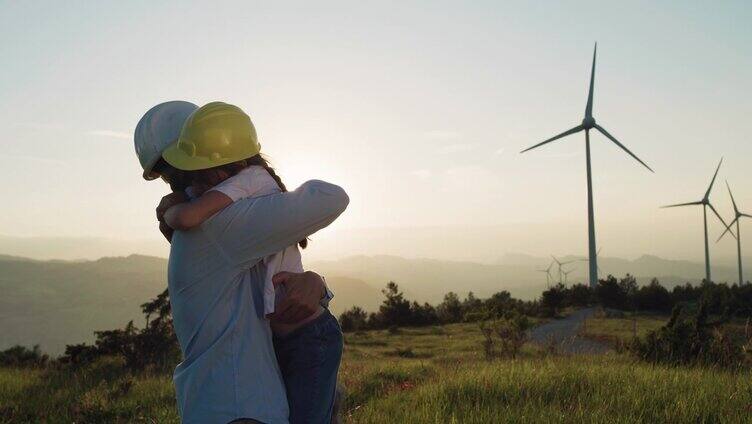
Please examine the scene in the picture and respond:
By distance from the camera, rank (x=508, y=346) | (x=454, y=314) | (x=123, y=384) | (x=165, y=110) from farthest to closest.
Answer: (x=454, y=314)
(x=508, y=346)
(x=123, y=384)
(x=165, y=110)

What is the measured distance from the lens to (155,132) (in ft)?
10.1

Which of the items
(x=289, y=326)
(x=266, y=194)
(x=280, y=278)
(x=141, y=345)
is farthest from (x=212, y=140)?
(x=141, y=345)

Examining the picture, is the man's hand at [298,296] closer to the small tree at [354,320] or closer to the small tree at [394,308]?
the small tree at [354,320]

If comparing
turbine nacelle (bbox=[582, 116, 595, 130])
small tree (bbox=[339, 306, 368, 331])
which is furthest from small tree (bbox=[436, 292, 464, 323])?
turbine nacelle (bbox=[582, 116, 595, 130])

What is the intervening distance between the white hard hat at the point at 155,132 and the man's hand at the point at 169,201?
210 millimetres

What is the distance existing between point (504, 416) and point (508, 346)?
6.55m

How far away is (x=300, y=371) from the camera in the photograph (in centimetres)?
292

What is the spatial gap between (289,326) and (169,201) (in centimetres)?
77

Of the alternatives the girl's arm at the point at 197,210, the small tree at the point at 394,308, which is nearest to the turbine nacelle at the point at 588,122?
the small tree at the point at 394,308

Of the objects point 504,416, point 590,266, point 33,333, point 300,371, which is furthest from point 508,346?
point 33,333

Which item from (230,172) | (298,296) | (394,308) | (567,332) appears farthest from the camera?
(394,308)

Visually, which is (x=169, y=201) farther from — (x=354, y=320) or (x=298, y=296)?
(x=354, y=320)

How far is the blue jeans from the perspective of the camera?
9.54ft

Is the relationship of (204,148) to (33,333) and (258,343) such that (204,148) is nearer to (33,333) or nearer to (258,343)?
(258,343)
